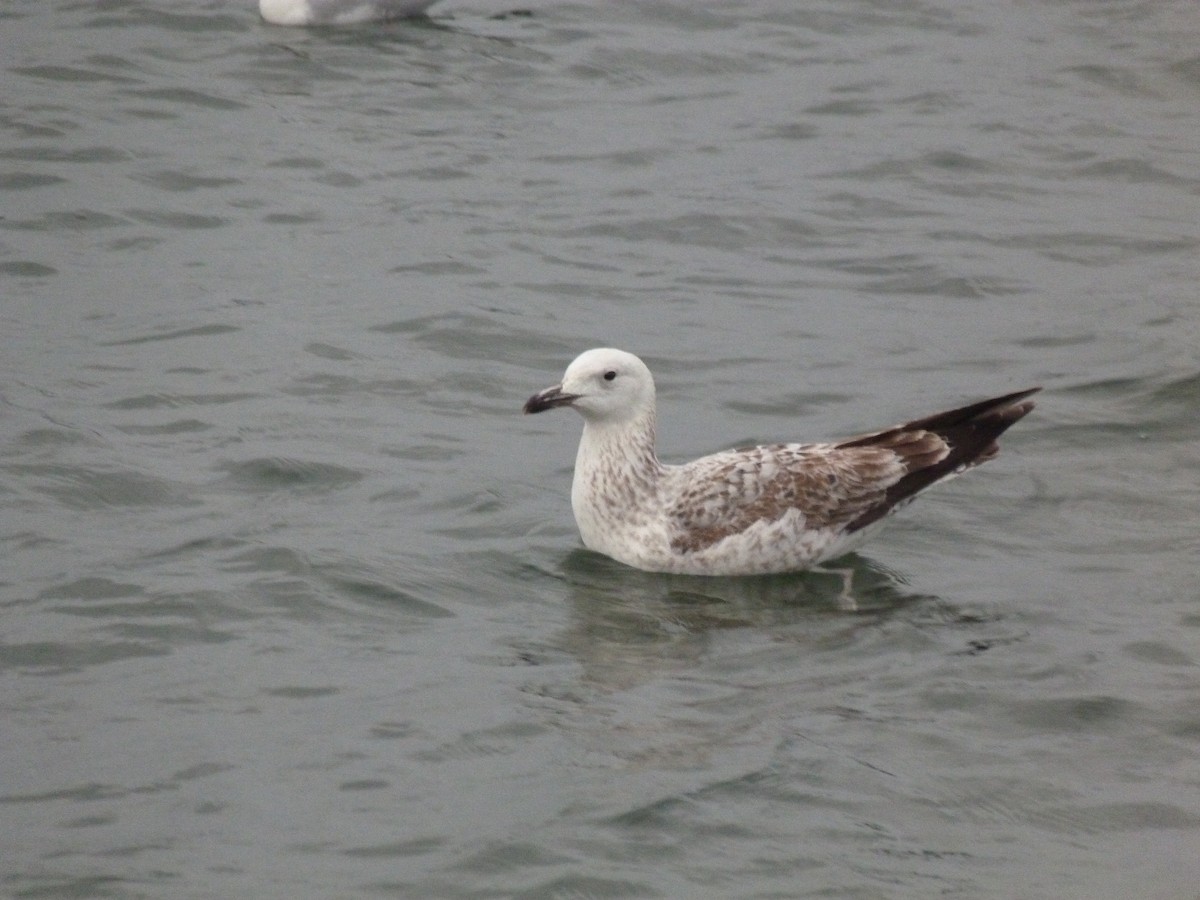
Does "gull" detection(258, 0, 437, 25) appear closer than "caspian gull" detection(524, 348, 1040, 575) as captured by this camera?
No

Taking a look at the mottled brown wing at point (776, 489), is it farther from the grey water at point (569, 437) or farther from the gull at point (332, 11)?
the gull at point (332, 11)

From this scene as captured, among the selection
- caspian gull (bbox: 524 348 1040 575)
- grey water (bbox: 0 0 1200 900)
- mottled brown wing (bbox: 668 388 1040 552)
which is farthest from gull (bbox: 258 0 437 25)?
mottled brown wing (bbox: 668 388 1040 552)

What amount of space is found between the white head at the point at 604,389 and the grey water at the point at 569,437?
29.3 inches

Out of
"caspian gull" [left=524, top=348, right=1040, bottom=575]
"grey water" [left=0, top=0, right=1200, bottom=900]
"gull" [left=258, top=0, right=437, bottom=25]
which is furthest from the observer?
"gull" [left=258, top=0, right=437, bottom=25]

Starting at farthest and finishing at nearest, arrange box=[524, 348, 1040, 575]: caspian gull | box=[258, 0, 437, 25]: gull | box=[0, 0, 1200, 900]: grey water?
1. box=[258, 0, 437, 25]: gull
2. box=[524, 348, 1040, 575]: caspian gull
3. box=[0, 0, 1200, 900]: grey water

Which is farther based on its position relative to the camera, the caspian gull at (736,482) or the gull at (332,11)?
the gull at (332,11)

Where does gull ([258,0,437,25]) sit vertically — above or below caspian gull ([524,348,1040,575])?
above

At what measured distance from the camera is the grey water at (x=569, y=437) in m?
7.27

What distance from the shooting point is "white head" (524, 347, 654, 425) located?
9.78 m

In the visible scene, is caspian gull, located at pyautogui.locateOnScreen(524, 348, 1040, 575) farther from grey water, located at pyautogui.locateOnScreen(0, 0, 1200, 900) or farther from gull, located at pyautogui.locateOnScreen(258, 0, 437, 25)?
gull, located at pyautogui.locateOnScreen(258, 0, 437, 25)

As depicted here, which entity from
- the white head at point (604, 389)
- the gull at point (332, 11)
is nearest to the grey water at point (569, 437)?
the gull at point (332, 11)

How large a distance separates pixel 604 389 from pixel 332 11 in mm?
9753

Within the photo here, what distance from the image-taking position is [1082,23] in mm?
19625

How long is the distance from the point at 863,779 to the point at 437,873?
68.3 inches
